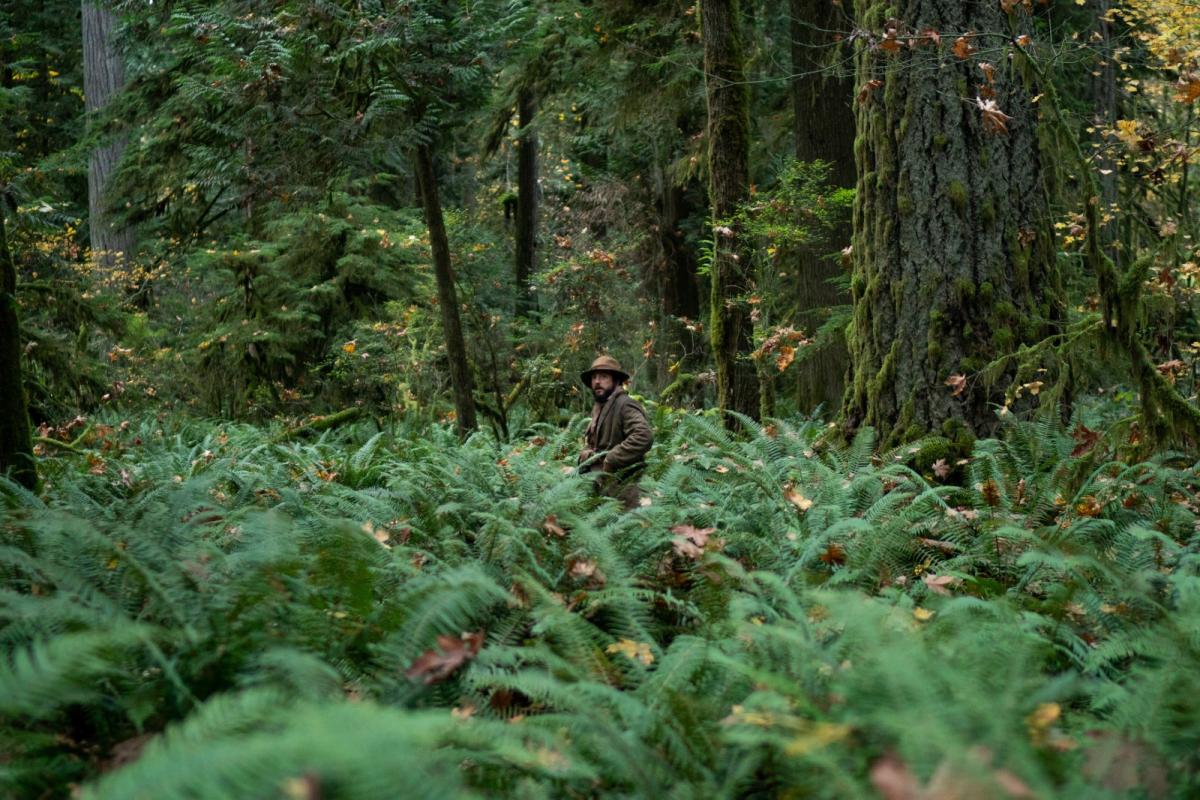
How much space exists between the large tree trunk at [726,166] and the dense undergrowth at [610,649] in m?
3.59

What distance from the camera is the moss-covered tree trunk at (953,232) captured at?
6.88 m

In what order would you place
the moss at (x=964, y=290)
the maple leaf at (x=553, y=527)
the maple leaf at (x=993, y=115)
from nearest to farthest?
1. the maple leaf at (x=553, y=527)
2. the maple leaf at (x=993, y=115)
3. the moss at (x=964, y=290)

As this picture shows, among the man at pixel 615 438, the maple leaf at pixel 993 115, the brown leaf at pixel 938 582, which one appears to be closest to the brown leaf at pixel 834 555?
the brown leaf at pixel 938 582

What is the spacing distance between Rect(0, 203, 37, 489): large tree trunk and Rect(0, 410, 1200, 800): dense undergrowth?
29cm

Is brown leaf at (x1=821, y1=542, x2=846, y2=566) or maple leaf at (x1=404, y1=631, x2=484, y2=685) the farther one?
brown leaf at (x1=821, y1=542, x2=846, y2=566)

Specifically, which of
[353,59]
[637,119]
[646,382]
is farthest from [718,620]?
[646,382]

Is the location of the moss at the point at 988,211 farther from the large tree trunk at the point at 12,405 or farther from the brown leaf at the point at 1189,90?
the large tree trunk at the point at 12,405

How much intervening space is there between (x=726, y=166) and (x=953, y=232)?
10.00 feet

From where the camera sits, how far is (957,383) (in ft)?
22.2

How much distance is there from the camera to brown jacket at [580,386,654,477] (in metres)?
7.62

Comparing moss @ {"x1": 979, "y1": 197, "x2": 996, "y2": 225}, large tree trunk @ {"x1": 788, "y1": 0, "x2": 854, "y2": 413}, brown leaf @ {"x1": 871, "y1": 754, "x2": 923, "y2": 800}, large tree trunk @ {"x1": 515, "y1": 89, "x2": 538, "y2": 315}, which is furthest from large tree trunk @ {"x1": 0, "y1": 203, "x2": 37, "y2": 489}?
large tree trunk @ {"x1": 515, "y1": 89, "x2": 538, "y2": 315}

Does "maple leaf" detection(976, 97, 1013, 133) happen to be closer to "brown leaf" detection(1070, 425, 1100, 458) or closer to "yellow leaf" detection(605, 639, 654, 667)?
"brown leaf" detection(1070, 425, 1100, 458)

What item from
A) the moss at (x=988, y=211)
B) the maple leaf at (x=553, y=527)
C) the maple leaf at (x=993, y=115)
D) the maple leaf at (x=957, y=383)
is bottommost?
the maple leaf at (x=553, y=527)

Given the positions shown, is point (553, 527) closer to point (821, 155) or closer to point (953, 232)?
point (953, 232)
